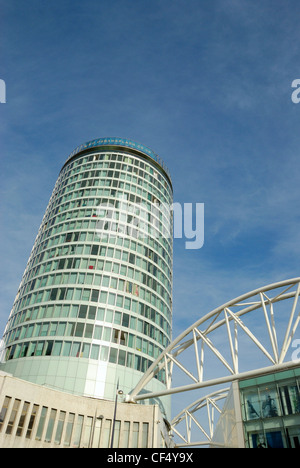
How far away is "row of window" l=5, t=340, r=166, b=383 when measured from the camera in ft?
181

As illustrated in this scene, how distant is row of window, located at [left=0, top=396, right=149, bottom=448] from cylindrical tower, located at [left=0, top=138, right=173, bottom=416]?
8.38 meters

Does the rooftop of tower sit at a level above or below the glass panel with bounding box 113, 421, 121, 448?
above

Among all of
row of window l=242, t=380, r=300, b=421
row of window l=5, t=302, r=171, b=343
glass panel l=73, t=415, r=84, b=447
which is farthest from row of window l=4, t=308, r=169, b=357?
A: row of window l=242, t=380, r=300, b=421

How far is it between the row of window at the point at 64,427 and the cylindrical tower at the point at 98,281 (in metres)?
8.38

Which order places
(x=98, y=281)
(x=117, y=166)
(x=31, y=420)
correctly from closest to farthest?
1. (x=31, y=420)
2. (x=98, y=281)
3. (x=117, y=166)

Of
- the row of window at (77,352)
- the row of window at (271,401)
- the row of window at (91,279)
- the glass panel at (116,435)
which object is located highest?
the row of window at (91,279)

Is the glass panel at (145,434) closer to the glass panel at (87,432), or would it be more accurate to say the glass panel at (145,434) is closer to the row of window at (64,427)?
the row of window at (64,427)

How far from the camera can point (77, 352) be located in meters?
55.2

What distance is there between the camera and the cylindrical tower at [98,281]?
5531cm

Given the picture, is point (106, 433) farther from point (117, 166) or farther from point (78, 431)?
point (117, 166)

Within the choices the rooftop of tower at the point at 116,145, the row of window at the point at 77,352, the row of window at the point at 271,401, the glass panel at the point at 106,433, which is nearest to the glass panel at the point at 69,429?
the glass panel at the point at 106,433

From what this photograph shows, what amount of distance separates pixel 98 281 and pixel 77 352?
519 inches

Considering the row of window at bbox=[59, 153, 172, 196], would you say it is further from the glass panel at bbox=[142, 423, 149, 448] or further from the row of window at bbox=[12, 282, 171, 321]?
the glass panel at bbox=[142, 423, 149, 448]

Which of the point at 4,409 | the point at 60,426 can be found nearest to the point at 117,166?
the point at 60,426
